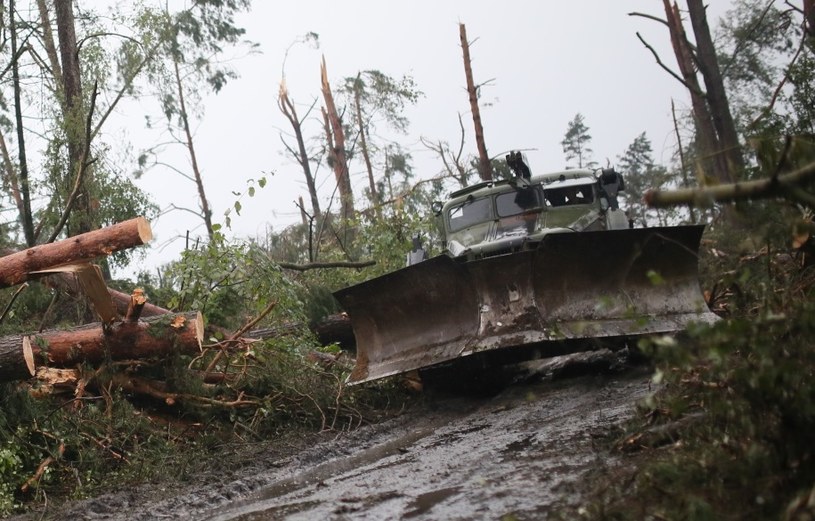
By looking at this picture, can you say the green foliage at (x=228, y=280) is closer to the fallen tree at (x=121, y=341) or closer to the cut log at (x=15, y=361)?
the fallen tree at (x=121, y=341)

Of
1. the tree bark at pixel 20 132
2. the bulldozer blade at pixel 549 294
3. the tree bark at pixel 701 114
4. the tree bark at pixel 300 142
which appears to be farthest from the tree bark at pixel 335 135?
the bulldozer blade at pixel 549 294

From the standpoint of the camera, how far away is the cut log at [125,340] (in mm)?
8000

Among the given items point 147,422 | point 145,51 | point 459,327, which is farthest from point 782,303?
point 145,51

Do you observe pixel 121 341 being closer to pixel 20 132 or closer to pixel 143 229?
pixel 143 229

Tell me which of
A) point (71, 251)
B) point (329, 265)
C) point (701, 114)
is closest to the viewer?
point (71, 251)

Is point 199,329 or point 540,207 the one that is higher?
point 540,207

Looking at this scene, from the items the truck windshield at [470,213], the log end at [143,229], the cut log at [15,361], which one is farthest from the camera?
the truck windshield at [470,213]

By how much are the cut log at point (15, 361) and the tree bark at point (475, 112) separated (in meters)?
15.9

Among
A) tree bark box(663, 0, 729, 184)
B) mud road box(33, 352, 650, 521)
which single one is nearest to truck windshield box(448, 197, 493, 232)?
mud road box(33, 352, 650, 521)

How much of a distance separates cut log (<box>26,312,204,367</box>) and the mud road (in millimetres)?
1738

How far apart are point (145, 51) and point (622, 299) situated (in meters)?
10.9

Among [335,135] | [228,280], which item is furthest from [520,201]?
[335,135]

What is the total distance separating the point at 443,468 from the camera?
217 inches

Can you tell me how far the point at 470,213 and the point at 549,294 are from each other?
2.61 meters
